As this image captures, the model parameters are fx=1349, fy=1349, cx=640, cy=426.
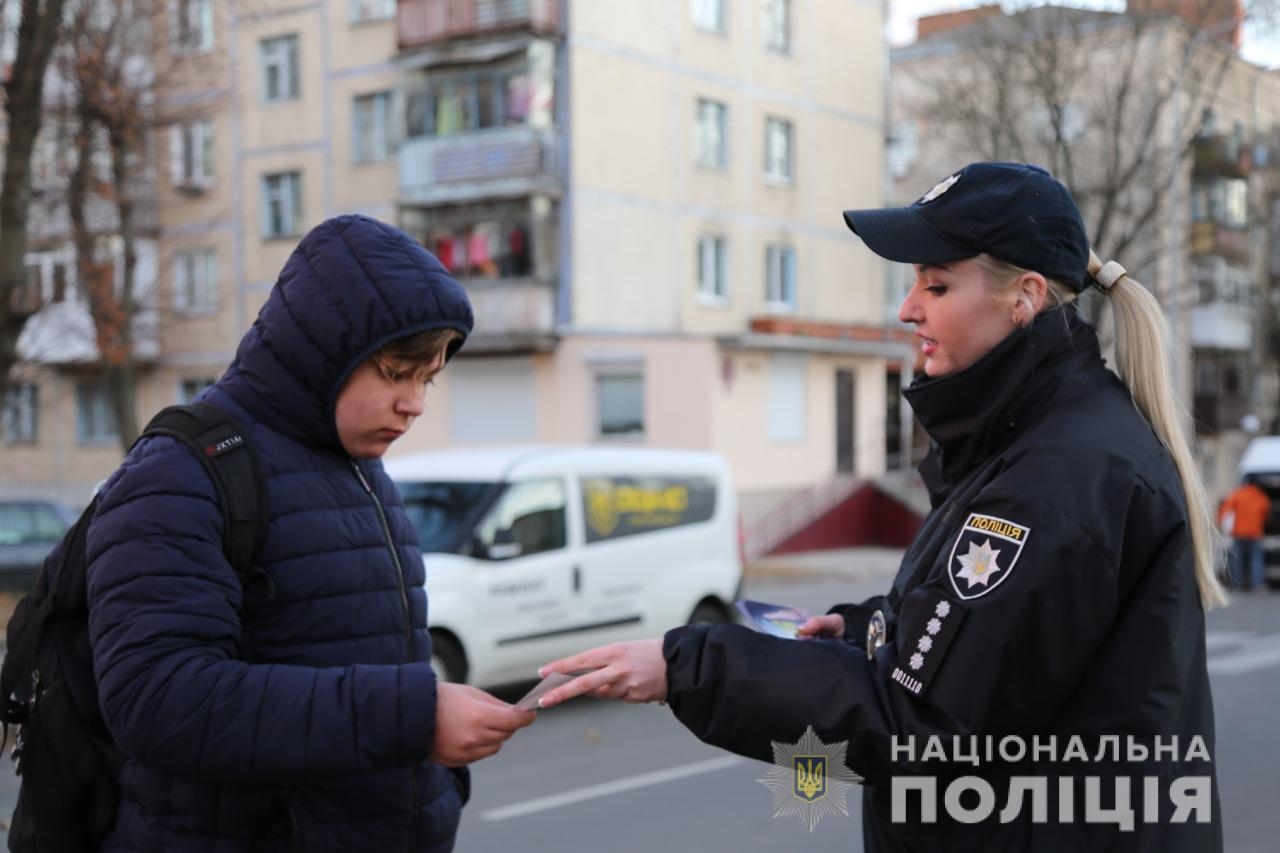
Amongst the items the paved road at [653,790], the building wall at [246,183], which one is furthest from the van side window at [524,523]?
the building wall at [246,183]

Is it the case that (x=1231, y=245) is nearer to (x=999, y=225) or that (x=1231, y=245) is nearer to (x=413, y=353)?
(x=999, y=225)

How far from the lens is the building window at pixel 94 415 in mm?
34688

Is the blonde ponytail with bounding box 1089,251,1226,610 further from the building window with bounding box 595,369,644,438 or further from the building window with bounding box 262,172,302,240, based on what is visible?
the building window with bounding box 262,172,302,240

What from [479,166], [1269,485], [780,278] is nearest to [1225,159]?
[780,278]

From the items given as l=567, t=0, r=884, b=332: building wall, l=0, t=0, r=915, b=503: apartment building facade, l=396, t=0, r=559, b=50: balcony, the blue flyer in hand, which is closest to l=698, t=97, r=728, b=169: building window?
l=0, t=0, r=915, b=503: apartment building facade

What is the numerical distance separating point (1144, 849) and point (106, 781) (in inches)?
63.8

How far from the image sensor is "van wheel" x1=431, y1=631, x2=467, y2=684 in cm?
896

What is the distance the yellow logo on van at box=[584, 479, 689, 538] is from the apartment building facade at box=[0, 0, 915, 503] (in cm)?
1584

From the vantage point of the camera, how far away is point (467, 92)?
2784 centimetres

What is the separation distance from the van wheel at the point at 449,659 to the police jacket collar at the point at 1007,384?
23.2 feet

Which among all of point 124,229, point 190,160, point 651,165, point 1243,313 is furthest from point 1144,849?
point 1243,313

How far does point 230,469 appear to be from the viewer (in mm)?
2158

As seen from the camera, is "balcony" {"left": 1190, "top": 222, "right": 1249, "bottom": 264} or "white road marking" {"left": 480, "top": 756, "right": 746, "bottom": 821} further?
"balcony" {"left": 1190, "top": 222, "right": 1249, "bottom": 264}

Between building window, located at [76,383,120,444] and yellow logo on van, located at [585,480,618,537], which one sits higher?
yellow logo on van, located at [585,480,618,537]
